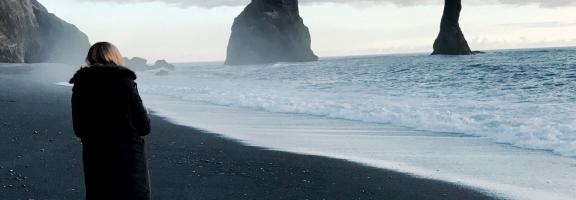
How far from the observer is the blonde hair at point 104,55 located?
4.07 m

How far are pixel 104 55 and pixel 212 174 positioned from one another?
11.9 feet

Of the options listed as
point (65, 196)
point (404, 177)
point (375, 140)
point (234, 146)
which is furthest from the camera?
point (375, 140)

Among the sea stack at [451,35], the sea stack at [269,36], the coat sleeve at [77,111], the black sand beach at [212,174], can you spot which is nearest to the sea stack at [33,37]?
the sea stack at [269,36]

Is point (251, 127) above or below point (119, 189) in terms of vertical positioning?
below

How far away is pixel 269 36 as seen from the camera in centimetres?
14088

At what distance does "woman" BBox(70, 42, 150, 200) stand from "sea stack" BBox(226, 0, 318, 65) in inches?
5268

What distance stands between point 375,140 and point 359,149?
1.31 meters

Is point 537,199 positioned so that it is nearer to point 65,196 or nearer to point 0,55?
point 65,196

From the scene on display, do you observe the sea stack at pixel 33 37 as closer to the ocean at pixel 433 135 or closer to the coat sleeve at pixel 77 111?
the ocean at pixel 433 135

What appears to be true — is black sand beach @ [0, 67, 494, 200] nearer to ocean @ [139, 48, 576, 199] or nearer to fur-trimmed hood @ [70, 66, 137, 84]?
ocean @ [139, 48, 576, 199]

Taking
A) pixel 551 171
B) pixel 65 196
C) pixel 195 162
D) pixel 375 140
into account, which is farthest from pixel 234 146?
pixel 551 171

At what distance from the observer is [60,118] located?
12.8m

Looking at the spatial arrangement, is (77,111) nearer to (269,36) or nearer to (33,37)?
(33,37)

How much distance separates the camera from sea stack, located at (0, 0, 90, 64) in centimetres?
5350
